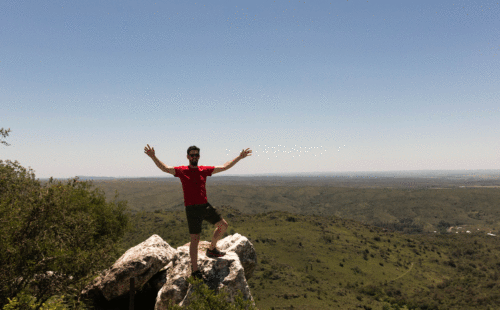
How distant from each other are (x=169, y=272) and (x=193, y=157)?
6512 millimetres

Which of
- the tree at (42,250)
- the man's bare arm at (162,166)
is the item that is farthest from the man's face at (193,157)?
the tree at (42,250)

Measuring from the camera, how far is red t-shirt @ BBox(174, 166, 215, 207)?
934 centimetres

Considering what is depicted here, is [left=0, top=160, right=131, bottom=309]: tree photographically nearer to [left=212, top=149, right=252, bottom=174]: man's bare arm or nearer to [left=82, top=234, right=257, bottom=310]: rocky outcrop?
[left=82, top=234, right=257, bottom=310]: rocky outcrop

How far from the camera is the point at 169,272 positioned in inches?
508

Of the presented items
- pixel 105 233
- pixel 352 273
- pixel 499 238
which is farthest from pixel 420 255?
pixel 105 233

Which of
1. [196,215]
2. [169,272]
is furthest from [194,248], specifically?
[169,272]

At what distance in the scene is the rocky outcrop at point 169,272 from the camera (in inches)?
422

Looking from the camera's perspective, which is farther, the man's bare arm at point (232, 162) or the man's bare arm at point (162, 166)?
the man's bare arm at point (232, 162)

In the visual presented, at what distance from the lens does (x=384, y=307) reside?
82.1m

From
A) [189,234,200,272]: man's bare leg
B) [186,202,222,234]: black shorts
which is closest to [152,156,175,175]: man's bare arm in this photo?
[186,202,222,234]: black shorts

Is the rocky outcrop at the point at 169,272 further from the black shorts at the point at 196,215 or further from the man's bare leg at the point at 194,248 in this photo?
the black shorts at the point at 196,215

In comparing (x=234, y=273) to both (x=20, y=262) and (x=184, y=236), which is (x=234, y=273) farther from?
(x=184, y=236)

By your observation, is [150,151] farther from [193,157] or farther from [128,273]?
[128,273]

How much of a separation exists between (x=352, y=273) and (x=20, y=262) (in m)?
110
